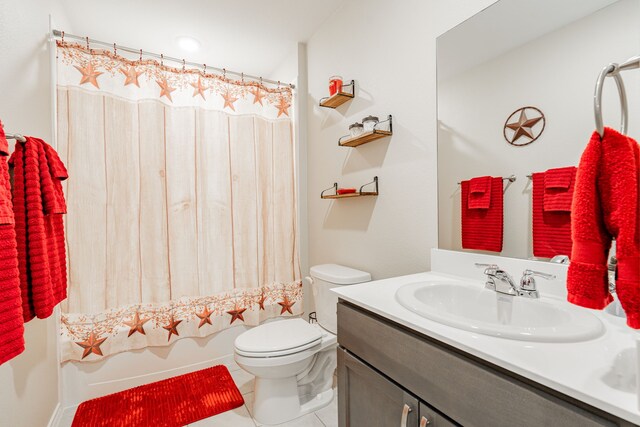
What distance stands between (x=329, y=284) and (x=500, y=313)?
3.10 ft

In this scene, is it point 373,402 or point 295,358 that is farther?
point 295,358

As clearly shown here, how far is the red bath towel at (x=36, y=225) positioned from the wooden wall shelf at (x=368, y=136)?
1.41 m

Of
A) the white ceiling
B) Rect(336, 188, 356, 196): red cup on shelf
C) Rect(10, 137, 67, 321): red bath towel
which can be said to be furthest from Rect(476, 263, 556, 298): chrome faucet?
the white ceiling

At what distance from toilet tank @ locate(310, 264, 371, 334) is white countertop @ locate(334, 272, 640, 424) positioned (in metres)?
0.83

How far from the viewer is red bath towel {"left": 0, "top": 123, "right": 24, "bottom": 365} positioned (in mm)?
804

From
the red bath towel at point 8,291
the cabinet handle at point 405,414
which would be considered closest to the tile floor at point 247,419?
the cabinet handle at point 405,414

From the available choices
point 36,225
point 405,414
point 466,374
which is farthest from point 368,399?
point 36,225

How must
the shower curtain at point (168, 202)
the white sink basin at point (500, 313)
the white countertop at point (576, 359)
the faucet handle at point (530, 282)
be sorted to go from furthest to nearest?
the shower curtain at point (168, 202), the faucet handle at point (530, 282), the white sink basin at point (500, 313), the white countertop at point (576, 359)

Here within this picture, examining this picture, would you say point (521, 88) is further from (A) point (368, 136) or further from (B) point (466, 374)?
(B) point (466, 374)

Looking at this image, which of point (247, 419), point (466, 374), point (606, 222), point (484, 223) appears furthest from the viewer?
point (247, 419)

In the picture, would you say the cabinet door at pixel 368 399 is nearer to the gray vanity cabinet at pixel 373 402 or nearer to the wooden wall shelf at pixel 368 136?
the gray vanity cabinet at pixel 373 402

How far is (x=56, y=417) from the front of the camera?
1.60 meters

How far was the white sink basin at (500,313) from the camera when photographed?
0.69 metres

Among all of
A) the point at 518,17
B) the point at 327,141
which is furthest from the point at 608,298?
the point at 327,141
